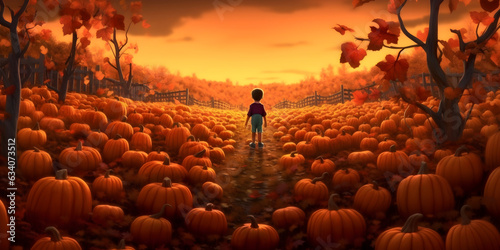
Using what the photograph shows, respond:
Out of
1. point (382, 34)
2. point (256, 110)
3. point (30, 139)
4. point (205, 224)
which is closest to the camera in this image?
point (205, 224)

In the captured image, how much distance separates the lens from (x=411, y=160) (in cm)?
618

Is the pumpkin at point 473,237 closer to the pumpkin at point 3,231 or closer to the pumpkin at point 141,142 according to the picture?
the pumpkin at point 3,231

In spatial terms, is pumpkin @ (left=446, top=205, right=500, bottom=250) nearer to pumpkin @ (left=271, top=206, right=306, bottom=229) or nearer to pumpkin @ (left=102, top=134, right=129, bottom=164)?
pumpkin @ (left=271, top=206, right=306, bottom=229)

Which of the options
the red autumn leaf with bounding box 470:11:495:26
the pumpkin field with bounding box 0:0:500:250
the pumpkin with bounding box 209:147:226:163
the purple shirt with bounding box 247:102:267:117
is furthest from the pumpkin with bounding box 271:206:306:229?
the purple shirt with bounding box 247:102:267:117

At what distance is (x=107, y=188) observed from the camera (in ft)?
16.9

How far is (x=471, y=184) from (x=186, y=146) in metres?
5.01

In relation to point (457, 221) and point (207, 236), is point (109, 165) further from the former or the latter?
point (457, 221)

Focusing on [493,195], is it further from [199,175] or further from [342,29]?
[199,175]

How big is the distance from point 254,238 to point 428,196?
2088 mm

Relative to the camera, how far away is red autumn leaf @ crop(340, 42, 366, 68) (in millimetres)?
5570

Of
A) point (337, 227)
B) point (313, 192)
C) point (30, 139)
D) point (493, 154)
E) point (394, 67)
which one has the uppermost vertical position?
point (394, 67)

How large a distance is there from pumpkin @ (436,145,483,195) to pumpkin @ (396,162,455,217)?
1.25 ft

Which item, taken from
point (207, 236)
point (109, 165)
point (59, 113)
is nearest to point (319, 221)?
point (207, 236)

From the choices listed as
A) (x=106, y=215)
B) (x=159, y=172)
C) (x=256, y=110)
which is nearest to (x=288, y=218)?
(x=159, y=172)
